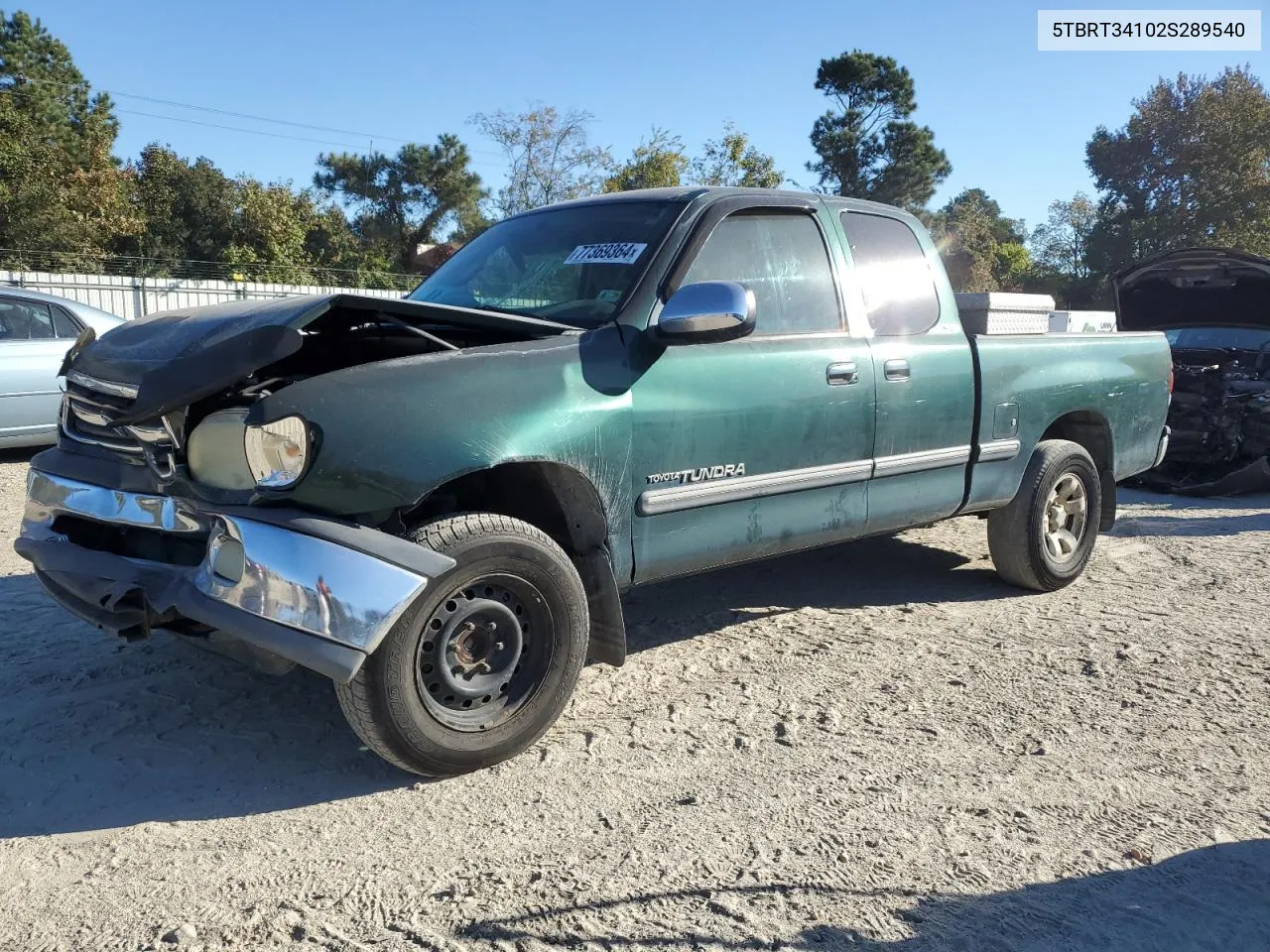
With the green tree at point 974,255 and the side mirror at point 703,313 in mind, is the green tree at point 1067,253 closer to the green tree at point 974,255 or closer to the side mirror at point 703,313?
the green tree at point 974,255

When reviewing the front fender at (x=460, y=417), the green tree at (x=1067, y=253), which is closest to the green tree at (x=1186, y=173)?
the green tree at (x=1067, y=253)

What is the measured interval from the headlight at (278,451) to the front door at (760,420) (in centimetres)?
114

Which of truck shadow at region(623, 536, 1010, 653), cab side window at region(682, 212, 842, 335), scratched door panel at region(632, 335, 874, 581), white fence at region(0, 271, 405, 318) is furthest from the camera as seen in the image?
white fence at region(0, 271, 405, 318)

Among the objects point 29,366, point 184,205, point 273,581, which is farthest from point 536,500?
point 184,205

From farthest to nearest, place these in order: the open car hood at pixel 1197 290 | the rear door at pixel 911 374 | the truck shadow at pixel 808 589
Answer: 1. the open car hood at pixel 1197 290
2. the truck shadow at pixel 808 589
3. the rear door at pixel 911 374

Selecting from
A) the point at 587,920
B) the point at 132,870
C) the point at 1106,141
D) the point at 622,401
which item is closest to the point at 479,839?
the point at 587,920

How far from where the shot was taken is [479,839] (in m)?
2.79

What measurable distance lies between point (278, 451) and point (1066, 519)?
14.2 ft

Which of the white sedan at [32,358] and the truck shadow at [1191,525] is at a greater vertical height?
the white sedan at [32,358]

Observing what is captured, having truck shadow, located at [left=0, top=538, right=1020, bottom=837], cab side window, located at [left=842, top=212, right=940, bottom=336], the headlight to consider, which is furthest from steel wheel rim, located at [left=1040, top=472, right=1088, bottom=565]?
the headlight

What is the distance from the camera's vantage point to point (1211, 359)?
9.55 m

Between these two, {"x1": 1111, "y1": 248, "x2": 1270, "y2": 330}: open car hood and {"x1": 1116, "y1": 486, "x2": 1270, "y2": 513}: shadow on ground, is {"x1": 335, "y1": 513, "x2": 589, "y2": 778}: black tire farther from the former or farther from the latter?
{"x1": 1111, "y1": 248, "x2": 1270, "y2": 330}: open car hood

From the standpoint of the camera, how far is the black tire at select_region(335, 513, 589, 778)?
291 centimetres

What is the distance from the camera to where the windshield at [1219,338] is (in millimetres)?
9836
